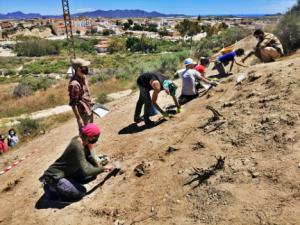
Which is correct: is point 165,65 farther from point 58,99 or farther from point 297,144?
point 297,144

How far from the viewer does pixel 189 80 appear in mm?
8156

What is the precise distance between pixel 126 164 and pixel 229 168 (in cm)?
181

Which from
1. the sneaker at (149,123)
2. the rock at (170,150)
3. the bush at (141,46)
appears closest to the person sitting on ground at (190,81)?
the sneaker at (149,123)

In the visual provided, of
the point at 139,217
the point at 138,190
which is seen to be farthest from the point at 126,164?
the point at 139,217

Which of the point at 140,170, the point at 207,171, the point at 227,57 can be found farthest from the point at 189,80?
the point at 207,171

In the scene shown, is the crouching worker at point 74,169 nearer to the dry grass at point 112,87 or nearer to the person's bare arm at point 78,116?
the person's bare arm at point 78,116

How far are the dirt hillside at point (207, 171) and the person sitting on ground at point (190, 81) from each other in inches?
31.0

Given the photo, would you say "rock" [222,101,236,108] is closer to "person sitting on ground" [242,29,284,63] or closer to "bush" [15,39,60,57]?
"person sitting on ground" [242,29,284,63]

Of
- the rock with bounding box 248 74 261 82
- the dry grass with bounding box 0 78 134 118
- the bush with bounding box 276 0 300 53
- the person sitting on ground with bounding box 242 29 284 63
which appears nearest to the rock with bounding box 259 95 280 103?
the rock with bounding box 248 74 261 82

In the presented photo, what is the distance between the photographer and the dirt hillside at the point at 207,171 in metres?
3.95

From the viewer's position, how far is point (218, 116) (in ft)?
19.6

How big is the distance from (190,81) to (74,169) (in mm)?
3980

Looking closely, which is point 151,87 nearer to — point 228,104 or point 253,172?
point 228,104

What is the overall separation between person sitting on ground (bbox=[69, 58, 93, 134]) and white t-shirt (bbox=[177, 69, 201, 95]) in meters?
2.59
